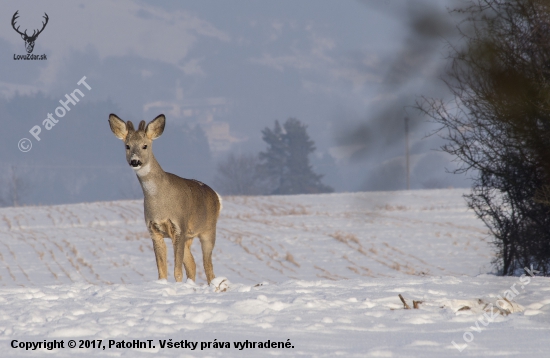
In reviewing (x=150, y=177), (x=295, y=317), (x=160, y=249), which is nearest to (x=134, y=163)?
(x=150, y=177)

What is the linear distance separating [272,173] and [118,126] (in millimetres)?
96030

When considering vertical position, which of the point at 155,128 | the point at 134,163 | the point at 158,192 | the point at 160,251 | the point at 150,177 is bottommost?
the point at 160,251

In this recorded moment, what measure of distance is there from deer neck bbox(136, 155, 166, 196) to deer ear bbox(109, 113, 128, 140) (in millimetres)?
432

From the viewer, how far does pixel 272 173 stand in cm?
10362

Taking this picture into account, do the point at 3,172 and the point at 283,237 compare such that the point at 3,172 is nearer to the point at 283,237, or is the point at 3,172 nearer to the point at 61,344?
the point at 283,237

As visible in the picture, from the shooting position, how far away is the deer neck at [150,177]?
7.65m

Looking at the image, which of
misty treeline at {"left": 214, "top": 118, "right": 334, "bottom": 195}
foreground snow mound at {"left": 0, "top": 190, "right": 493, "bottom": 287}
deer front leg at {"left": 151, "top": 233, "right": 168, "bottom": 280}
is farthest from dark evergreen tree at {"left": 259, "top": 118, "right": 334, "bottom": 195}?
deer front leg at {"left": 151, "top": 233, "right": 168, "bottom": 280}

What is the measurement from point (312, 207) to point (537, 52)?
3850 cm

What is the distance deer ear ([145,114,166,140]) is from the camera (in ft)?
25.3

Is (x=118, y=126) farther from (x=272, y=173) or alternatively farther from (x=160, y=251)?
(x=272, y=173)

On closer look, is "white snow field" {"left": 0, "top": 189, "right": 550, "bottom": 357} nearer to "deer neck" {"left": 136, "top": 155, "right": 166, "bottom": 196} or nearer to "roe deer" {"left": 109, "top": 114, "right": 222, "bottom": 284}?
"roe deer" {"left": 109, "top": 114, "right": 222, "bottom": 284}

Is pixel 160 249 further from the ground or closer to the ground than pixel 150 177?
closer to the ground

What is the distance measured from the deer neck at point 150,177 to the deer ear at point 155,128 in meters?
0.29

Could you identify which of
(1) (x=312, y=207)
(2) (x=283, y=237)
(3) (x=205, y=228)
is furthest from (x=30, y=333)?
(1) (x=312, y=207)
